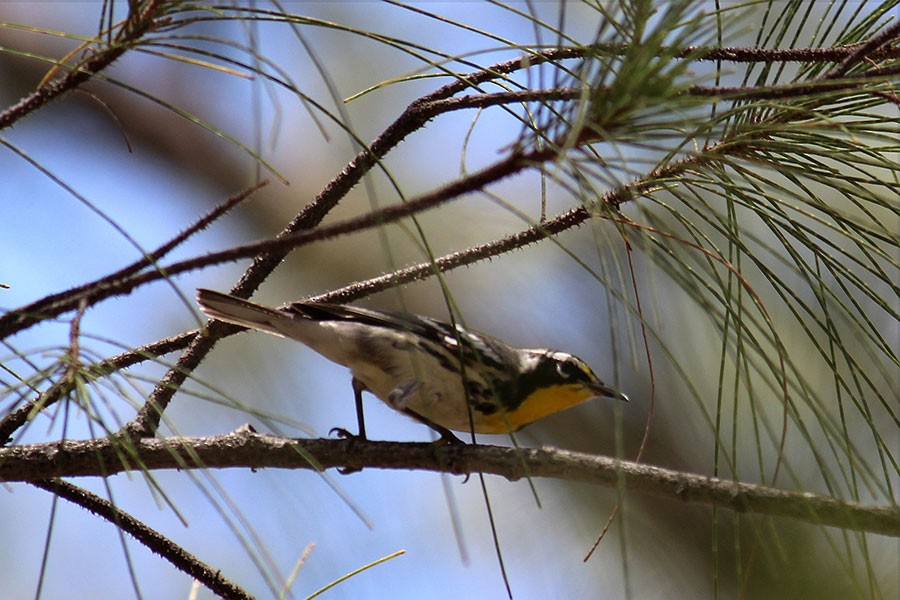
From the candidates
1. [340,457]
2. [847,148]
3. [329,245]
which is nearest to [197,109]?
[329,245]

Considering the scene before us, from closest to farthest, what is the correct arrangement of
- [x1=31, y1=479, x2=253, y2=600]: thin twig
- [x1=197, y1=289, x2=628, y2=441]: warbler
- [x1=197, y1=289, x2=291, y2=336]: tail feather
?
[x1=31, y1=479, x2=253, y2=600]: thin twig → [x1=197, y1=289, x2=291, y2=336]: tail feather → [x1=197, y1=289, x2=628, y2=441]: warbler

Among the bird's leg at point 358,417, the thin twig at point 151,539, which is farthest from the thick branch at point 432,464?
the bird's leg at point 358,417

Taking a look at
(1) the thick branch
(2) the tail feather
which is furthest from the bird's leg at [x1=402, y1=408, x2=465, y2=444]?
(1) the thick branch

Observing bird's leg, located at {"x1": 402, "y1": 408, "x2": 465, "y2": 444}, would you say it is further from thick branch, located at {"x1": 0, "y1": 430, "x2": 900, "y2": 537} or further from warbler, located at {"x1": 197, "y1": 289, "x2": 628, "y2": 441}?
thick branch, located at {"x1": 0, "y1": 430, "x2": 900, "y2": 537}

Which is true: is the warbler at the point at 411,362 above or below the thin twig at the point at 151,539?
above

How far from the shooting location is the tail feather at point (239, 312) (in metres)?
2.02

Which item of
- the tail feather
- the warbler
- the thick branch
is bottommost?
Result: the thick branch

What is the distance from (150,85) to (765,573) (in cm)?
380

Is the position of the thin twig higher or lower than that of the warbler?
lower

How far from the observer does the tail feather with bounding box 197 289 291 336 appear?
6.62ft

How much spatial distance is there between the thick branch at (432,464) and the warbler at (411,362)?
531 mm

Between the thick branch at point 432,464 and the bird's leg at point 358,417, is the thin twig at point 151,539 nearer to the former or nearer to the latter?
the thick branch at point 432,464

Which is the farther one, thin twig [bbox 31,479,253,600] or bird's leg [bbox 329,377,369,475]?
bird's leg [bbox 329,377,369,475]

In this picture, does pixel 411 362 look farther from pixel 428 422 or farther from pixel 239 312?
pixel 239 312
